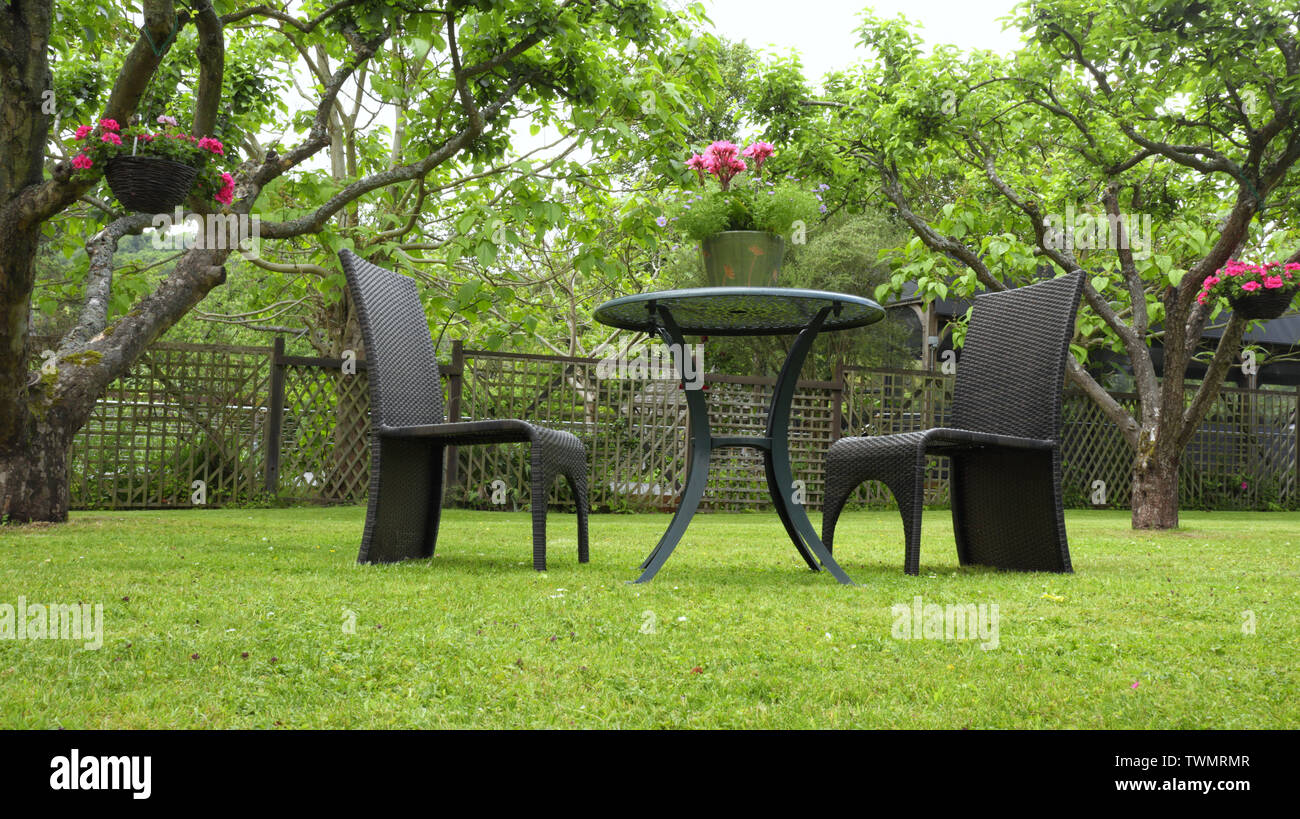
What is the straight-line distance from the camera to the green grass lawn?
1528 mm

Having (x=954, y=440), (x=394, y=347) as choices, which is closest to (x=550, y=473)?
(x=394, y=347)

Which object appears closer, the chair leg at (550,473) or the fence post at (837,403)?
the chair leg at (550,473)

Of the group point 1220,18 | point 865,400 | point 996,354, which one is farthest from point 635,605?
point 865,400

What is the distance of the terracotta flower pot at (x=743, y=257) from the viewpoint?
3.27 metres

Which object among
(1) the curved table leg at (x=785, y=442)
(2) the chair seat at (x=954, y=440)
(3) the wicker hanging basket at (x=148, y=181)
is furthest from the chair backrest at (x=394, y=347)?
(2) the chair seat at (x=954, y=440)

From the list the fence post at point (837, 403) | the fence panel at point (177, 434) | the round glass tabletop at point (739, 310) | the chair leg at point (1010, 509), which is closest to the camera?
the round glass tabletop at point (739, 310)

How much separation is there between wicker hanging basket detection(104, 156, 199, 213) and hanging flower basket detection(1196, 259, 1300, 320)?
20.1 feet

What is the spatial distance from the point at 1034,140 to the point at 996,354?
488 cm

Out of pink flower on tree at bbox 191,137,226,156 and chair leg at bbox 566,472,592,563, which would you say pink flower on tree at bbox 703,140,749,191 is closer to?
chair leg at bbox 566,472,592,563

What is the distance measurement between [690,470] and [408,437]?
98 centimetres

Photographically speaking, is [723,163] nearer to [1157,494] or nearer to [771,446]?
[771,446]

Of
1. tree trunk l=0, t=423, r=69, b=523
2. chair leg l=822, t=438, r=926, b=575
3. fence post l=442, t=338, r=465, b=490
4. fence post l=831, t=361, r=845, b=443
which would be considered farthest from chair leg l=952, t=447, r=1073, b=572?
fence post l=831, t=361, r=845, b=443

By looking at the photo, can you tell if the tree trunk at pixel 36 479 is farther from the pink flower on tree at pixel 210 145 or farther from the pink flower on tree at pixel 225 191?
the pink flower on tree at pixel 210 145

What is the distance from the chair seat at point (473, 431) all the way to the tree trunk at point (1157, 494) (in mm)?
5344
